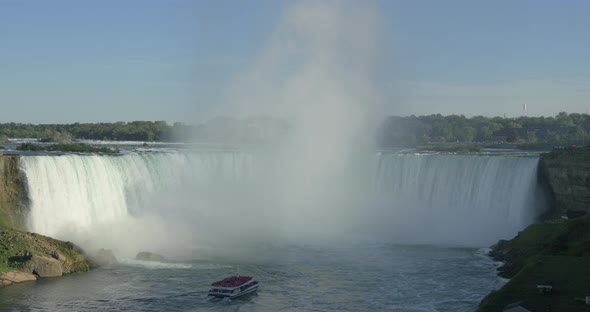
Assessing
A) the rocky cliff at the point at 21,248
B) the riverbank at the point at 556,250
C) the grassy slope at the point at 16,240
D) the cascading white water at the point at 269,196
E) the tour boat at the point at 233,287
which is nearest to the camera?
the riverbank at the point at 556,250

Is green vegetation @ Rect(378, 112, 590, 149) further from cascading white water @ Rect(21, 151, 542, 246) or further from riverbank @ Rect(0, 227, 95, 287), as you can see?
riverbank @ Rect(0, 227, 95, 287)

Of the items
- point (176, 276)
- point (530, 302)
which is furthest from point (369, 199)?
point (530, 302)

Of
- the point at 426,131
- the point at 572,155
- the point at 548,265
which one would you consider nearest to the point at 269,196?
the point at 572,155

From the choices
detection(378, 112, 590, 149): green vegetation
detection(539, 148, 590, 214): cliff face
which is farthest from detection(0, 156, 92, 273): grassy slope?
detection(378, 112, 590, 149): green vegetation

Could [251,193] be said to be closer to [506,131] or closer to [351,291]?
[351,291]

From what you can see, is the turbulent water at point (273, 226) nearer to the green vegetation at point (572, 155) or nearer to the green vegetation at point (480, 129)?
the green vegetation at point (572, 155)

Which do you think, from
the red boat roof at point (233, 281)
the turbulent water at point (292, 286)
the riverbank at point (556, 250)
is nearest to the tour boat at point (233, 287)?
the red boat roof at point (233, 281)

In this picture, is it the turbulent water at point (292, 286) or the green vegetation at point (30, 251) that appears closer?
the turbulent water at point (292, 286)
